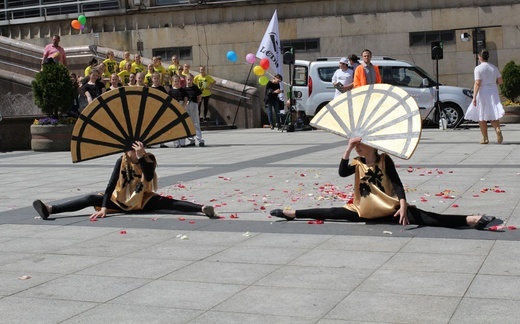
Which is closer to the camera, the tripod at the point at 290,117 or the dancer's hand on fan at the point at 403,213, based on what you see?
the dancer's hand on fan at the point at 403,213

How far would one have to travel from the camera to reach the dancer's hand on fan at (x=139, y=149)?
30.5 feet

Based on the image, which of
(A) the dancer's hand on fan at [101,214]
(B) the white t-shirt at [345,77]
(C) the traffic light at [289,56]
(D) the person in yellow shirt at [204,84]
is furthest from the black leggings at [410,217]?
(D) the person in yellow shirt at [204,84]

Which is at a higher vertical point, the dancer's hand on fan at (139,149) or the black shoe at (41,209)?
the dancer's hand on fan at (139,149)

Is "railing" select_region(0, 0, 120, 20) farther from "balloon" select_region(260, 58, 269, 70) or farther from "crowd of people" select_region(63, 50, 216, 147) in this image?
"crowd of people" select_region(63, 50, 216, 147)

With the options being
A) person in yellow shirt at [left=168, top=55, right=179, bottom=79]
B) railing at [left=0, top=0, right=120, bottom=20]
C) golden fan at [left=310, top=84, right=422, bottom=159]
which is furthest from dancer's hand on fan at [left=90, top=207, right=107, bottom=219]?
railing at [left=0, top=0, right=120, bottom=20]

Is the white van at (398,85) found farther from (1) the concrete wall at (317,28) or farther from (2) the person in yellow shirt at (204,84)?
(1) the concrete wall at (317,28)

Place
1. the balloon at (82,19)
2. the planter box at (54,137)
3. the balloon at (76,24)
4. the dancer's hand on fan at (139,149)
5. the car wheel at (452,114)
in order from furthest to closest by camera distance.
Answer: the balloon at (76,24) → the balloon at (82,19) → the car wheel at (452,114) → the planter box at (54,137) → the dancer's hand on fan at (139,149)

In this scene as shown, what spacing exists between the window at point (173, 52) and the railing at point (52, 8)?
97.0 inches

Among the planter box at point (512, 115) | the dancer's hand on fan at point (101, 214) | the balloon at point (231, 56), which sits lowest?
the planter box at point (512, 115)

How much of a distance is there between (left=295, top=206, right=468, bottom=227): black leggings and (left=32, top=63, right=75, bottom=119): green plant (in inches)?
477

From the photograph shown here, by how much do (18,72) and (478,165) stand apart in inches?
797

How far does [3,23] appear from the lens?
36.8 metres

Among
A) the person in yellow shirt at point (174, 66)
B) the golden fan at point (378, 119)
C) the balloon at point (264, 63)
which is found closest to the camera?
the golden fan at point (378, 119)

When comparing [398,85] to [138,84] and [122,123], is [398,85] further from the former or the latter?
[122,123]
